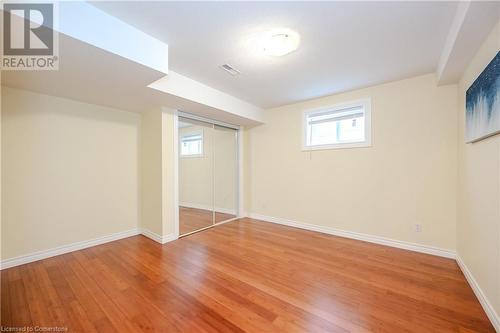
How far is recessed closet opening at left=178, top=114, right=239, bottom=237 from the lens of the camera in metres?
3.60

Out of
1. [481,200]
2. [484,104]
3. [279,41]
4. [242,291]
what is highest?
[279,41]

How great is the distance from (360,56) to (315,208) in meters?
2.50

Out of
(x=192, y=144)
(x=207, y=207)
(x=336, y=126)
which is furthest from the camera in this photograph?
(x=207, y=207)

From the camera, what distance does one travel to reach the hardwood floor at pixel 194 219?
11.7 feet

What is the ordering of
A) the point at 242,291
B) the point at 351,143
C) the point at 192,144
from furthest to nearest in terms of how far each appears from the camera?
the point at 192,144 < the point at 351,143 < the point at 242,291

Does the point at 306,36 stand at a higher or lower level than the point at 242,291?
higher

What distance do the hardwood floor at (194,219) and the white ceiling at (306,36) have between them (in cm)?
233

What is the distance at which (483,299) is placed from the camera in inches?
66.2

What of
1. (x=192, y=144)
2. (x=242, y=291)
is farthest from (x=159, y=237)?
(x=242, y=291)

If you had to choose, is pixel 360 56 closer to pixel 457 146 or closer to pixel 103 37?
pixel 457 146

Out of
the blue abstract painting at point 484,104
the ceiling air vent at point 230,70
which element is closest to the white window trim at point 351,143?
the blue abstract painting at point 484,104

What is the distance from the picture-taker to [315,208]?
3715 mm

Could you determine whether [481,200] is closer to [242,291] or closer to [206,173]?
[242,291]

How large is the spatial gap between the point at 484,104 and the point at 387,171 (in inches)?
57.7
